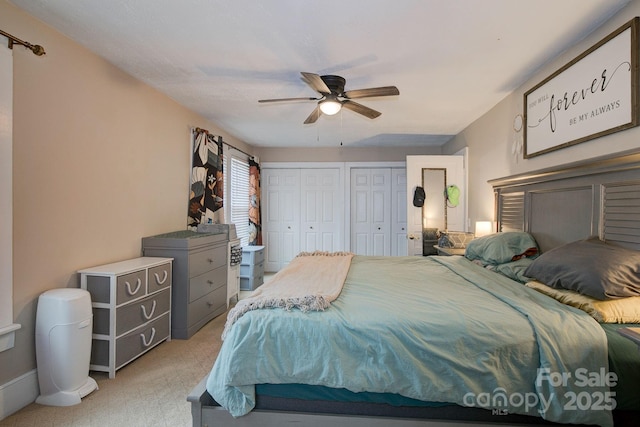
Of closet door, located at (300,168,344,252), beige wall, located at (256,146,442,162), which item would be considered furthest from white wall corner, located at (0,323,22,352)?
beige wall, located at (256,146,442,162)

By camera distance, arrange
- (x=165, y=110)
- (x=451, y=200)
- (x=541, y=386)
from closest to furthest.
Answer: (x=541, y=386) < (x=165, y=110) < (x=451, y=200)

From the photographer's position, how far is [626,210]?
1.82 metres

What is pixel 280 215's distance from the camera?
627cm

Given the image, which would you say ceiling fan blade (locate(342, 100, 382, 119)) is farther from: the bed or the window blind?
the window blind

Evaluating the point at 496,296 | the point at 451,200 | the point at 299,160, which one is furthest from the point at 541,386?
the point at 299,160

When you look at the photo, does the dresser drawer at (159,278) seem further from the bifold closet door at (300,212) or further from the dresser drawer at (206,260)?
the bifold closet door at (300,212)

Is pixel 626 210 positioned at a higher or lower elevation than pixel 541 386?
higher

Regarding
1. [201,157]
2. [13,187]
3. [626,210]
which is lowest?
[626,210]

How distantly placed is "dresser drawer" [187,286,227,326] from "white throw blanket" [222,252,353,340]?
3.75ft

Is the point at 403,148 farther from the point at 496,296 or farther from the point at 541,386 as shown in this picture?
the point at 541,386

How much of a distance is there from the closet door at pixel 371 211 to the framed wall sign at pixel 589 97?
Result: 3348mm

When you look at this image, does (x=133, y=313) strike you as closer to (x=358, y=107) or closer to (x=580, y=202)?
(x=358, y=107)

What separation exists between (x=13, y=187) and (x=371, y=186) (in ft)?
16.8

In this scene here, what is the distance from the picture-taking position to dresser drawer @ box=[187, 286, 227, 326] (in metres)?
3.14
